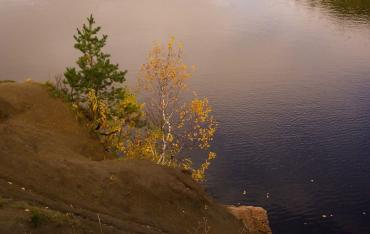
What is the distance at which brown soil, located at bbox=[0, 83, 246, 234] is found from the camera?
883 inches

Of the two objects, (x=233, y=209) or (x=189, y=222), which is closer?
(x=189, y=222)

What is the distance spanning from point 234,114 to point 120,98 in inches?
1254

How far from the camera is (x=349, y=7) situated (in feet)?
436

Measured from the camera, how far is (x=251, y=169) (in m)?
59.7

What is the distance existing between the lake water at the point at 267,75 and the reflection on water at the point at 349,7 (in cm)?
65

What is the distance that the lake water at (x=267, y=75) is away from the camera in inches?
2223

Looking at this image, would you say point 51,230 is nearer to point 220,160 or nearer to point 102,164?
point 102,164

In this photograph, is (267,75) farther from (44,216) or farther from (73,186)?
(44,216)

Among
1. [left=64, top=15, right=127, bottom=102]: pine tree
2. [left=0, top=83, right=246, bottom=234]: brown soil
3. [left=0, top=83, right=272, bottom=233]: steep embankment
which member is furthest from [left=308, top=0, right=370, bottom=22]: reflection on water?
[left=0, top=83, right=272, bottom=233]: steep embankment

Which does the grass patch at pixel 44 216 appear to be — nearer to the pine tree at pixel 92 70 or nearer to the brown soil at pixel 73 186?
the brown soil at pixel 73 186

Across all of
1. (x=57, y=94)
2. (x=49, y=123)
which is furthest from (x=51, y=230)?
(x=57, y=94)

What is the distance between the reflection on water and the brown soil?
330ft

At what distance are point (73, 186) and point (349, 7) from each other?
4897 inches

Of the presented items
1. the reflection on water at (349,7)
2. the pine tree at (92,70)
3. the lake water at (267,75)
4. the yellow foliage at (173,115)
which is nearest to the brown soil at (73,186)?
the pine tree at (92,70)
